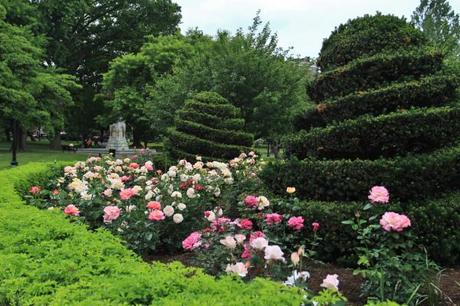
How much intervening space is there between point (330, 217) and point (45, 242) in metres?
2.53

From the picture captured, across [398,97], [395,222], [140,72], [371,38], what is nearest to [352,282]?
[395,222]

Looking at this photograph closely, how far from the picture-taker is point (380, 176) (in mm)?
4828

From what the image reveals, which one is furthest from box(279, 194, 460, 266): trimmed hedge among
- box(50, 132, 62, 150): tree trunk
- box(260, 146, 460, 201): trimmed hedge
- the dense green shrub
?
box(50, 132, 62, 150): tree trunk

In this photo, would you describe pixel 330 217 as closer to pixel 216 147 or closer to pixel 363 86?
pixel 363 86

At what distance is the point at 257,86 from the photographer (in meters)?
16.1

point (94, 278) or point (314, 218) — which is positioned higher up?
point (314, 218)

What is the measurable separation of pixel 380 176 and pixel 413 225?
1.87 feet

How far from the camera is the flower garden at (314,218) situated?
3.00 meters

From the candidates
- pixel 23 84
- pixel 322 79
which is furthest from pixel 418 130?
pixel 23 84

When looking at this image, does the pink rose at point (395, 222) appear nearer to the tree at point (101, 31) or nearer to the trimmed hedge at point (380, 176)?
the trimmed hedge at point (380, 176)

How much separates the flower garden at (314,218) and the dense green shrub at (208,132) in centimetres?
408

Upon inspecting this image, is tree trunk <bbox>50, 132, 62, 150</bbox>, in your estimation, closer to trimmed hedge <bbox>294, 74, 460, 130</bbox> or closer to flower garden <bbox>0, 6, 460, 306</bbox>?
flower garden <bbox>0, 6, 460, 306</bbox>

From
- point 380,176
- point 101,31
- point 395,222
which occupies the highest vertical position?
point 101,31

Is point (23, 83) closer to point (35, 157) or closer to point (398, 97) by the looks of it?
point (35, 157)
